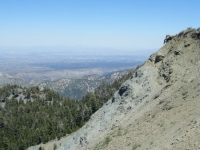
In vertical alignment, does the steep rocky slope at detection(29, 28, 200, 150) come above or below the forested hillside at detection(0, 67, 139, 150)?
above

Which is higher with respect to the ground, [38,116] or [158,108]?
[158,108]

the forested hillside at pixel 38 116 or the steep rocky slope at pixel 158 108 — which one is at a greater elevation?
the steep rocky slope at pixel 158 108

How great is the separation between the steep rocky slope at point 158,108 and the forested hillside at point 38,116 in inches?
2266

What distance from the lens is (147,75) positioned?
4178 centimetres

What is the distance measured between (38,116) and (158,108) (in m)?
108

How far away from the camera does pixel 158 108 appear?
2953 centimetres

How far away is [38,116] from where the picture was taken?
130m

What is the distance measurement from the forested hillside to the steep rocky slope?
57566 millimetres

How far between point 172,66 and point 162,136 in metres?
18.9

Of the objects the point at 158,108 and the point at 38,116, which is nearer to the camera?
the point at 158,108

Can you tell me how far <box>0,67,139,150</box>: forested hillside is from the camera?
335ft

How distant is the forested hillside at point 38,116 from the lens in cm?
10214

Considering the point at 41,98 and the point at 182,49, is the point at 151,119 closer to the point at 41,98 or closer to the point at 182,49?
the point at 182,49

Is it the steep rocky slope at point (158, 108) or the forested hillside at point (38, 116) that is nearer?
the steep rocky slope at point (158, 108)
